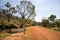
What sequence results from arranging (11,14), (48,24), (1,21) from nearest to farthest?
(1,21) < (11,14) < (48,24)

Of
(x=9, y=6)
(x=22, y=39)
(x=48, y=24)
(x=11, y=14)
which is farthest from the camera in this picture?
(x=48, y=24)

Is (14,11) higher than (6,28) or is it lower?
higher

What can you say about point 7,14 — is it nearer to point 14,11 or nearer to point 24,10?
point 14,11

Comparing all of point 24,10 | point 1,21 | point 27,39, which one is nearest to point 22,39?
point 27,39

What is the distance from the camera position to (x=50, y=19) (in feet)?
235

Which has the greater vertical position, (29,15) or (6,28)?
(29,15)

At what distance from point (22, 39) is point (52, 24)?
5395 centimetres

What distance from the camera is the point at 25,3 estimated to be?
3256 centimetres

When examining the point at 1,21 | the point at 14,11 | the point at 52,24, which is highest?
the point at 14,11

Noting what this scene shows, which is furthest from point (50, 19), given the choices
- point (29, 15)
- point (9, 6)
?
point (9, 6)

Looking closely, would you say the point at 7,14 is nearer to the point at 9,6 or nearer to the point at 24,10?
the point at 9,6

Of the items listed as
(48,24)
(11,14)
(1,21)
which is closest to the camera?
(1,21)

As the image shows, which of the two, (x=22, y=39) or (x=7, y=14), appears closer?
(x=22, y=39)

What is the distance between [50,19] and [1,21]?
5057cm
